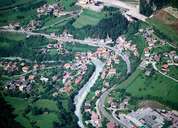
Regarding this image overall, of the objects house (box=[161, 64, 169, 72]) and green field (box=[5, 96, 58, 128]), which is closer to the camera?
green field (box=[5, 96, 58, 128])

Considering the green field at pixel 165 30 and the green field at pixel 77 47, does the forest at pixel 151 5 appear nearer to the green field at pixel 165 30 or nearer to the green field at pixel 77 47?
the green field at pixel 165 30

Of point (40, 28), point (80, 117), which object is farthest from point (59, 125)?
point (40, 28)

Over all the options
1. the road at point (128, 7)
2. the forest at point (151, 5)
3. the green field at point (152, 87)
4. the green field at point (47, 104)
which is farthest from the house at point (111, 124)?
the forest at point (151, 5)

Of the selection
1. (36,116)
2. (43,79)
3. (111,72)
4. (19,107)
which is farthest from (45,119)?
(111,72)

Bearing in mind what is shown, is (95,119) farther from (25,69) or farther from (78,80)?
(25,69)

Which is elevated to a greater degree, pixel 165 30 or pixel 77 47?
pixel 165 30

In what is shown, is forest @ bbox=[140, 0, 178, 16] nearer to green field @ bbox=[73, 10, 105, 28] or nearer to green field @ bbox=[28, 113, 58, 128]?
green field @ bbox=[73, 10, 105, 28]

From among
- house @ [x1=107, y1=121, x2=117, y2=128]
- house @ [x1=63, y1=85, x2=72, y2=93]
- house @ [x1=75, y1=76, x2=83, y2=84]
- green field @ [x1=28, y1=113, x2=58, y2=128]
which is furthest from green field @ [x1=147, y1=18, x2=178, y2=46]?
green field @ [x1=28, y1=113, x2=58, y2=128]
